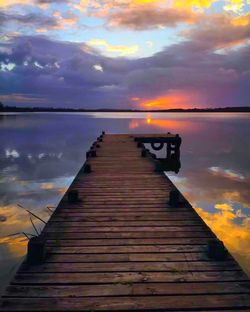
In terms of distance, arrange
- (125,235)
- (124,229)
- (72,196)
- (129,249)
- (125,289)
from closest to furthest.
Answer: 1. (125,289)
2. (129,249)
3. (125,235)
4. (124,229)
5. (72,196)

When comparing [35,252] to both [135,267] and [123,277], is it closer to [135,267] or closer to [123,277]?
[123,277]

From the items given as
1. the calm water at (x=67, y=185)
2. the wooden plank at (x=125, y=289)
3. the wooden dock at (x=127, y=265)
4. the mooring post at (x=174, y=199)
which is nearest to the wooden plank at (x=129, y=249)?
the wooden dock at (x=127, y=265)

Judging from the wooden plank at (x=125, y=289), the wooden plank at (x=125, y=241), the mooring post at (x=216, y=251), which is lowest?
the wooden plank at (x=125, y=289)

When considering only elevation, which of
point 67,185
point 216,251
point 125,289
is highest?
point 216,251

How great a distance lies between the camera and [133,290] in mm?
3781

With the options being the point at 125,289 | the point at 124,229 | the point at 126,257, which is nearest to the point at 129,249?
the point at 126,257

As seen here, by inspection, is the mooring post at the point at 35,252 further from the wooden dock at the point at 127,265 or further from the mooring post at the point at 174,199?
the mooring post at the point at 174,199

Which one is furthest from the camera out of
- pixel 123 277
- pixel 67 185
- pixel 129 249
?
pixel 67 185

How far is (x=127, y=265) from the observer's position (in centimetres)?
440

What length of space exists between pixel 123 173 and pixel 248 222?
16.7 feet

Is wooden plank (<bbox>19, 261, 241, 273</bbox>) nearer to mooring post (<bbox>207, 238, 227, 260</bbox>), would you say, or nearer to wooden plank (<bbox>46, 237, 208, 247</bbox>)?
mooring post (<bbox>207, 238, 227, 260</bbox>)

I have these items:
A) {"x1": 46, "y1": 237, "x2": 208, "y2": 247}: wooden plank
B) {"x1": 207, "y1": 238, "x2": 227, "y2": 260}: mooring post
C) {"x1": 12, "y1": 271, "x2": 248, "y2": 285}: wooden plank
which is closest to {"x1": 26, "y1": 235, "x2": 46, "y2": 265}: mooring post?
{"x1": 12, "y1": 271, "x2": 248, "y2": 285}: wooden plank

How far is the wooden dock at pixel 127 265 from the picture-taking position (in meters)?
3.56

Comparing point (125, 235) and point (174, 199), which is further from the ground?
point (174, 199)
